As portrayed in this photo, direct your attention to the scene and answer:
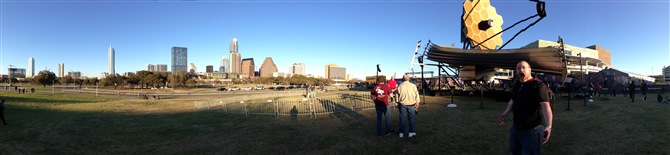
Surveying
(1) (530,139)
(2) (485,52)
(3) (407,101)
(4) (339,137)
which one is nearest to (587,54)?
(2) (485,52)

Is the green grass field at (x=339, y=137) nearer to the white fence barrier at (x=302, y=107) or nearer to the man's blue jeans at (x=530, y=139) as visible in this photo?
the man's blue jeans at (x=530, y=139)

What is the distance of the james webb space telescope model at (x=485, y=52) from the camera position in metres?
14.2

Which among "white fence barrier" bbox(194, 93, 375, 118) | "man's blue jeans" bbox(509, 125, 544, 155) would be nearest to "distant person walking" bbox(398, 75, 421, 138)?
"man's blue jeans" bbox(509, 125, 544, 155)

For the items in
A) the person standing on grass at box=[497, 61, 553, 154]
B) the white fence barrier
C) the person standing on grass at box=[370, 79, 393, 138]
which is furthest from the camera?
the white fence barrier

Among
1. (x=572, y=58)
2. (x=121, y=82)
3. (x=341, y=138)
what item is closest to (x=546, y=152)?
(x=341, y=138)

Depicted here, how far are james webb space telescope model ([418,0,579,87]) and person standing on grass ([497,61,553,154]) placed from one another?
34.0ft

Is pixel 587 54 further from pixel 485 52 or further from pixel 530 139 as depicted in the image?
pixel 530 139

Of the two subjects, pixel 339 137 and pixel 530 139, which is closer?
pixel 530 139

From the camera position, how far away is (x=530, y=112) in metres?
3.40

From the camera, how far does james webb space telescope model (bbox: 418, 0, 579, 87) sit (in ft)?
46.6

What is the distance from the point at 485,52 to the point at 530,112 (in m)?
13.8

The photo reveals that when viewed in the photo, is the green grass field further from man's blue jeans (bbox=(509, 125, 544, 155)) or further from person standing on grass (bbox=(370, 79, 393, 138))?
man's blue jeans (bbox=(509, 125, 544, 155))

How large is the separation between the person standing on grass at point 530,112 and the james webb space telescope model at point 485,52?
10.4 meters

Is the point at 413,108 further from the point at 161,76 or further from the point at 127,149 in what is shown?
the point at 161,76
